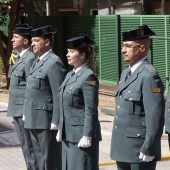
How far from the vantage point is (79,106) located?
6914 millimetres

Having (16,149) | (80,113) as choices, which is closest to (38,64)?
(80,113)

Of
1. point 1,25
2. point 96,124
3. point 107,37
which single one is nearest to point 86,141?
point 96,124

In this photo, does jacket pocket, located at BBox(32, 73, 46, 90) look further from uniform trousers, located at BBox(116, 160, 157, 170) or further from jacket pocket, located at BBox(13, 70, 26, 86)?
uniform trousers, located at BBox(116, 160, 157, 170)

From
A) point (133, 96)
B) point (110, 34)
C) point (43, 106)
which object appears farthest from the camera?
point (110, 34)

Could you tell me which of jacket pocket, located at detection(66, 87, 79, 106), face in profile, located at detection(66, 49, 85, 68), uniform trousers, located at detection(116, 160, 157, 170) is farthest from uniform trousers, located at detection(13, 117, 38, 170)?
uniform trousers, located at detection(116, 160, 157, 170)

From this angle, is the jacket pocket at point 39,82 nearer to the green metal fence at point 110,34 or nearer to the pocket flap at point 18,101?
the pocket flap at point 18,101

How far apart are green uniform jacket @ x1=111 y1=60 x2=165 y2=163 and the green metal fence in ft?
29.3

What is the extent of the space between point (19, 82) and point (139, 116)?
2.94 m

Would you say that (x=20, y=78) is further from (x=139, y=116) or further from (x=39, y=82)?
(x=139, y=116)

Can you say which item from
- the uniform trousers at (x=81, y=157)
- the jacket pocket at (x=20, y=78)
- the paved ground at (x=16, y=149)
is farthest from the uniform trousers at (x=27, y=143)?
the uniform trousers at (x=81, y=157)

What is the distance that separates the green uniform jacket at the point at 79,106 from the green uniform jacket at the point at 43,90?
661 millimetres

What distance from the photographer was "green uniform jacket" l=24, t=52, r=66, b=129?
25.3ft

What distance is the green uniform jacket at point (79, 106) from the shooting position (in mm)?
6770

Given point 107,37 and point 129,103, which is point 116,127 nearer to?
point 129,103
